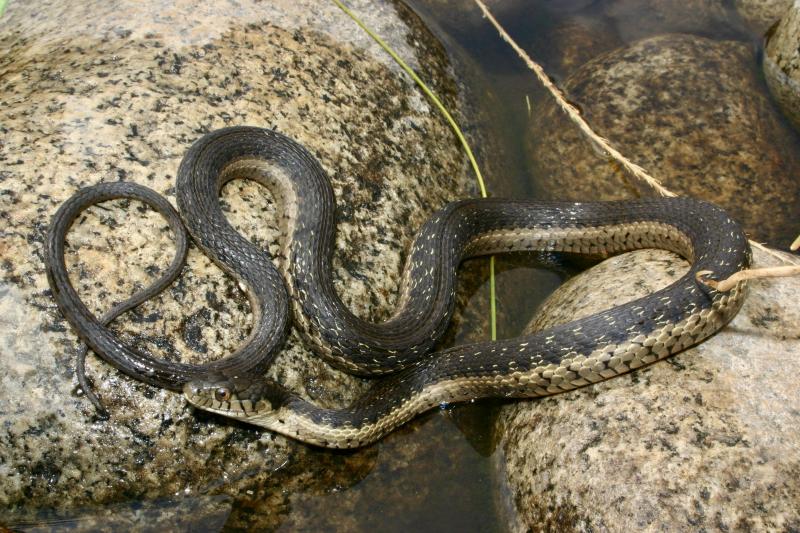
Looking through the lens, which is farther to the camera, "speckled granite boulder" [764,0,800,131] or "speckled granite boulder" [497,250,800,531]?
"speckled granite boulder" [764,0,800,131]

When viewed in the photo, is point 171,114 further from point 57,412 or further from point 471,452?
point 471,452

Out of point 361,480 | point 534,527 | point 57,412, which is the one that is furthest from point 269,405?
point 534,527

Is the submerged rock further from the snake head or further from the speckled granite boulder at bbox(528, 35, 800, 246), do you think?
the snake head

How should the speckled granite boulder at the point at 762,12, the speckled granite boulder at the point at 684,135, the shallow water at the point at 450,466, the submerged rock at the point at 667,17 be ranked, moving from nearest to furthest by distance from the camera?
1. the shallow water at the point at 450,466
2. the speckled granite boulder at the point at 684,135
3. the speckled granite boulder at the point at 762,12
4. the submerged rock at the point at 667,17

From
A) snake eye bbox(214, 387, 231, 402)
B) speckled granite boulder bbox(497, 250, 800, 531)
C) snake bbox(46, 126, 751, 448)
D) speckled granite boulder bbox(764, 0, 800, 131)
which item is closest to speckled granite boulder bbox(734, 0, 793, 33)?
speckled granite boulder bbox(764, 0, 800, 131)

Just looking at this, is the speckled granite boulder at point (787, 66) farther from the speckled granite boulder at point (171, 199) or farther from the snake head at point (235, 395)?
the snake head at point (235, 395)

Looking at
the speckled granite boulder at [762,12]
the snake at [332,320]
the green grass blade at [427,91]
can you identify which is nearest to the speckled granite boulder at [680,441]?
the snake at [332,320]

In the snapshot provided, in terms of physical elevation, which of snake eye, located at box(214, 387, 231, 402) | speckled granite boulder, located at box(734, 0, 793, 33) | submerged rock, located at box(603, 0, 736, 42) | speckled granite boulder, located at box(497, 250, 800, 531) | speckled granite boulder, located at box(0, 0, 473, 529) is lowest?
speckled granite boulder, located at box(497, 250, 800, 531)
